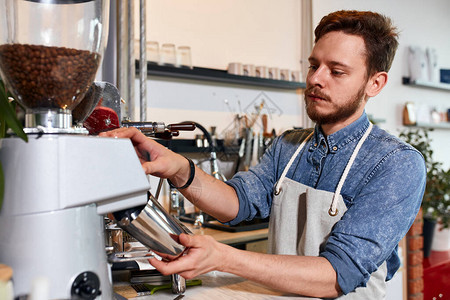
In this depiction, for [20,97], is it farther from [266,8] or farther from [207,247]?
[266,8]

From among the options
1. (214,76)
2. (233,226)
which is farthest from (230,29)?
(233,226)

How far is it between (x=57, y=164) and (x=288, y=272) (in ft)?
2.20

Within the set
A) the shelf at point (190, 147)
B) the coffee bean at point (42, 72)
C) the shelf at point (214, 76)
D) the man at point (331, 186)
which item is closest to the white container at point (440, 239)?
the shelf at point (214, 76)

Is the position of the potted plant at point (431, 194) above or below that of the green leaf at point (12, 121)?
below

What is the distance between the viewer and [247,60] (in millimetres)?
3527

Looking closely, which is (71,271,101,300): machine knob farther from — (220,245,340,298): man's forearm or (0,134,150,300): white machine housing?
(220,245,340,298): man's forearm

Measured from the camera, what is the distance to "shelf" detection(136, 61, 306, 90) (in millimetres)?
2885

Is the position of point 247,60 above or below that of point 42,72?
above

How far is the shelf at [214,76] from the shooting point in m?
2.88

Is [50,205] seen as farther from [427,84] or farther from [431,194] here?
[427,84]

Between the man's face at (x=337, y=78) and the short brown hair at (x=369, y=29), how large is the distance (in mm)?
22

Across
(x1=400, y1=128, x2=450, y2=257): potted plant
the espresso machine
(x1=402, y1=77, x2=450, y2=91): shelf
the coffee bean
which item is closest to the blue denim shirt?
the espresso machine

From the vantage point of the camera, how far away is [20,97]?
0.77 meters

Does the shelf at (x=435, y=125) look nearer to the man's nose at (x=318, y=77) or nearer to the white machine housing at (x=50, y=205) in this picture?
the man's nose at (x=318, y=77)
